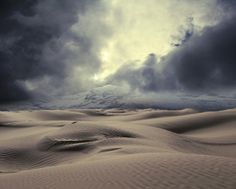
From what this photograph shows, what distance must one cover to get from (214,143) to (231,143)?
0.48m

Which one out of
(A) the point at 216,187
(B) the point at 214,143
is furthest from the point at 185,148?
(A) the point at 216,187

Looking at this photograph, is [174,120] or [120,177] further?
[174,120]

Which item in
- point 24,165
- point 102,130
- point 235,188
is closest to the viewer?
point 235,188

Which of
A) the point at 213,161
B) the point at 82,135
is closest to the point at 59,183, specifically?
the point at 213,161

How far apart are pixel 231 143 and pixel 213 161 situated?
25.5ft

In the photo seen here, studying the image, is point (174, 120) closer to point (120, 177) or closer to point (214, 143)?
point (214, 143)

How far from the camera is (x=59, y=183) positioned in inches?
148

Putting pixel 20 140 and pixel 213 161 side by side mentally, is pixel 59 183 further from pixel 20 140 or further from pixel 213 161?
pixel 20 140

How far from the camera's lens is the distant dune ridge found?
11.0ft

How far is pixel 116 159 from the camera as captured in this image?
4.76 meters

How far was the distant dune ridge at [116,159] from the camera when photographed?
3350 mm

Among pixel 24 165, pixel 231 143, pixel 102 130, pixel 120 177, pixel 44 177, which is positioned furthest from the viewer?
pixel 231 143

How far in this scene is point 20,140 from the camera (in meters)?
9.72

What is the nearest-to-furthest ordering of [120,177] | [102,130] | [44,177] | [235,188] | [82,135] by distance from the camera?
[235,188]
[120,177]
[44,177]
[82,135]
[102,130]
